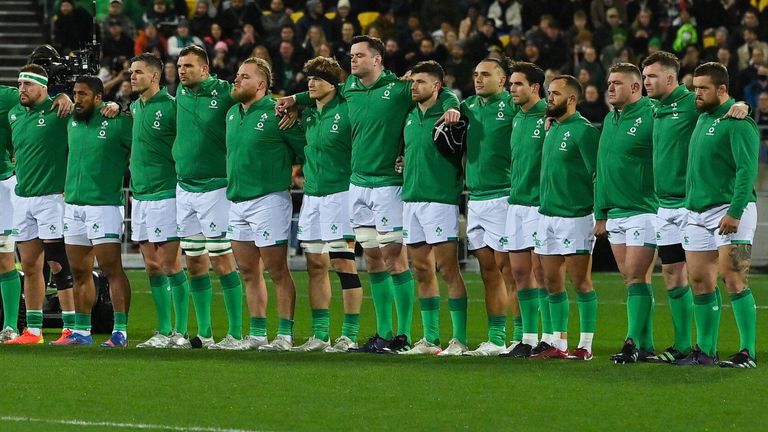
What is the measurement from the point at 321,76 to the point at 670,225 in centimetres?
313

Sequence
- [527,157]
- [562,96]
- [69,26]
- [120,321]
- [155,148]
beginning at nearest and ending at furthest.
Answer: [562,96] < [527,157] < [155,148] < [120,321] < [69,26]

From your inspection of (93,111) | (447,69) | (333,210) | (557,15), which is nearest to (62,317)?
(93,111)

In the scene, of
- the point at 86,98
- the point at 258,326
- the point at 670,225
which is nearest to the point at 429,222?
the point at 258,326

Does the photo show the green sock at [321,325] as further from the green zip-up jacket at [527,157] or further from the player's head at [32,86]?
the player's head at [32,86]

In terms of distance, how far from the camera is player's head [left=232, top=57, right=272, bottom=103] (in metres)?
13.4

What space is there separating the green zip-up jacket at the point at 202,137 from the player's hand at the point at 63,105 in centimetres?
109

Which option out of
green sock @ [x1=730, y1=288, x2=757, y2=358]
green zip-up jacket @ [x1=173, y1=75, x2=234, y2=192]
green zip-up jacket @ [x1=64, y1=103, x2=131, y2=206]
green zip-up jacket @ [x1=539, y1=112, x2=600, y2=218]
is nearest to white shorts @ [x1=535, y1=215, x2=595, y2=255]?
green zip-up jacket @ [x1=539, y1=112, x2=600, y2=218]

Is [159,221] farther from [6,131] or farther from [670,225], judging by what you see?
[670,225]

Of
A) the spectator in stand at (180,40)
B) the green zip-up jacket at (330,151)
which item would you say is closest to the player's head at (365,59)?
the green zip-up jacket at (330,151)

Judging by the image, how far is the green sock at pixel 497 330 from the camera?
42.9ft

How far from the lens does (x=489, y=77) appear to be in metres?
13.0

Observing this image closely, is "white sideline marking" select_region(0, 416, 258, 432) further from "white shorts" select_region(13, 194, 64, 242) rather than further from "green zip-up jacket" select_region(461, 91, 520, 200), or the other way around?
"white shorts" select_region(13, 194, 64, 242)

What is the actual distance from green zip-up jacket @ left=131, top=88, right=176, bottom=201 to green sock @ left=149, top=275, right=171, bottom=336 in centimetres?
71

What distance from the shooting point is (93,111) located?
1396 centimetres
